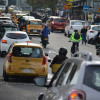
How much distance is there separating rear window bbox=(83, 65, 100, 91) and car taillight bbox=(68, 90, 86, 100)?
177 millimetres

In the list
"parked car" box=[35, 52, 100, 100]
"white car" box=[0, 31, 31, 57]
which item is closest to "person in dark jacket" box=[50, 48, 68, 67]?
"parked car" box=[35, 52, 100, 100]

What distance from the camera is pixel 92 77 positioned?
5.66 meters

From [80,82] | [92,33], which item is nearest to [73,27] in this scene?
[92,33]

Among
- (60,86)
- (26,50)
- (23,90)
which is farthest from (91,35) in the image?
(60,86)

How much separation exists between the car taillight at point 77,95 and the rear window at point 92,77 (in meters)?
0.18

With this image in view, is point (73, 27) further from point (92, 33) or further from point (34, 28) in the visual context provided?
point (92, 33)

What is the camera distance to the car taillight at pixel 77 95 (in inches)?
213

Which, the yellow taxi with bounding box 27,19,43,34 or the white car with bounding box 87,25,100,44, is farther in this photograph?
the yellow taxi with bounding box 27,19,43,34

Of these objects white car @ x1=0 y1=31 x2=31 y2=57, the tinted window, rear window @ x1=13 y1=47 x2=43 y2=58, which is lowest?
white car @ x1=0 y1=31 x2=31 y2=57

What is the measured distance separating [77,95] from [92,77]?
35 cm

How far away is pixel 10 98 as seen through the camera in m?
12.8

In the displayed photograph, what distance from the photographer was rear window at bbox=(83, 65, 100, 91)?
559cm

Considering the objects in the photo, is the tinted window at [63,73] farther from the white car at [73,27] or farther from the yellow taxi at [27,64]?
the white car at [73,27]

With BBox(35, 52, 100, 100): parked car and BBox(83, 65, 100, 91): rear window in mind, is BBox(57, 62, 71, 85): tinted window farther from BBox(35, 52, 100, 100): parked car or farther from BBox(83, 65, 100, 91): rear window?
BBox(83, 65, 100, 91): rear window
